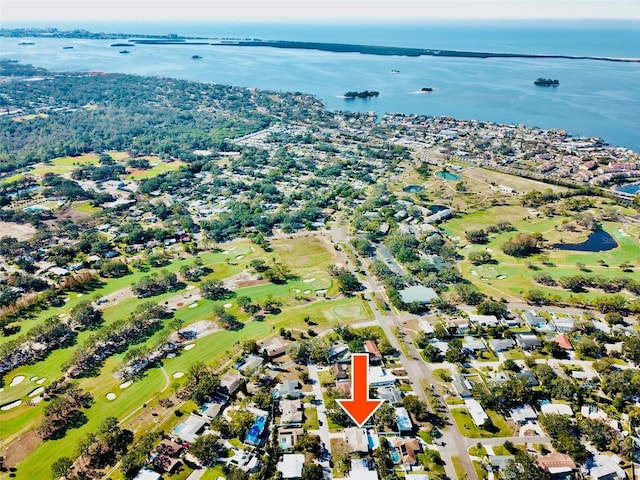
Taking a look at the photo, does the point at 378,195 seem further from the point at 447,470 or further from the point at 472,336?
the point at 447,470

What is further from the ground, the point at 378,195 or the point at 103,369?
the point at 378,195

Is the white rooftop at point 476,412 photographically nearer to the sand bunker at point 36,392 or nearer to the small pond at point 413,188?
the sand bunker at point 36,392

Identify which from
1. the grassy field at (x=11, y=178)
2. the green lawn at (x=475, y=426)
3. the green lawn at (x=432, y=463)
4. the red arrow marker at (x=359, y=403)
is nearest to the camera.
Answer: the green lawn at (x=432, y=463)

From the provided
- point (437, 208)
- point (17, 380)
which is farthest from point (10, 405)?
point (437, 208)

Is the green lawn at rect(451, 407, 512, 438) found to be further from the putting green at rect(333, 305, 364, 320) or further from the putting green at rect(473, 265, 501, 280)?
the putting green at rect(473, 265, 501, 280)

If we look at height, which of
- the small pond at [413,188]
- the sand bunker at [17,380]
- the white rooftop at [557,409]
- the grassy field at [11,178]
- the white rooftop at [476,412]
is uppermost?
the small pond at [413,188]

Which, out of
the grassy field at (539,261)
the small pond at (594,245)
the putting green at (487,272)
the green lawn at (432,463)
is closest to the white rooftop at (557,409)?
the green lawn at (432,463)

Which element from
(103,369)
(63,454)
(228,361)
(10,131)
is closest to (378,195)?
(228,361)
